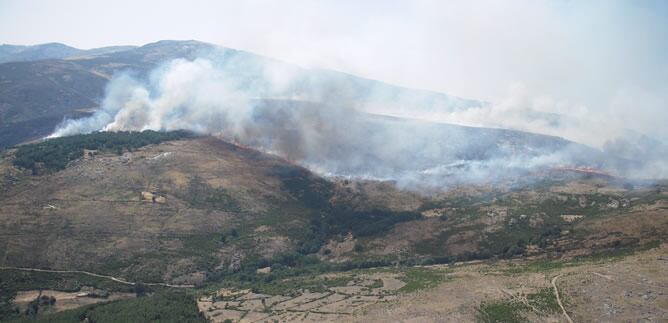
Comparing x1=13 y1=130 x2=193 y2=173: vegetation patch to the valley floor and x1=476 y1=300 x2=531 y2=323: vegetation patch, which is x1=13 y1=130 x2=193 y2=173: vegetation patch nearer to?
the valley floor

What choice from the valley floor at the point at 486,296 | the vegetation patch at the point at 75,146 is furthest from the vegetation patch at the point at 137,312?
the vegetation patch at the point at 75,146

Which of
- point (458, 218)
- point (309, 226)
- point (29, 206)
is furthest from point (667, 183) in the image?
point (29, 206)

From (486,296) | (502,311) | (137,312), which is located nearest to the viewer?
(502,311)

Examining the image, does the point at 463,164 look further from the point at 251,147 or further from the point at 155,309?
the point at 155,309

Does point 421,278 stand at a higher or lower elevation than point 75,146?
lower

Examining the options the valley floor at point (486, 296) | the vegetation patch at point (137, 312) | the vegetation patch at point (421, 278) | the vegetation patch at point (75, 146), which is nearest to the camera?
the valley floor at point (486, 296)

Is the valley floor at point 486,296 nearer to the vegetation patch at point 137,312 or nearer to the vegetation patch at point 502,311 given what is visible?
the vegetation patch at point 502,311

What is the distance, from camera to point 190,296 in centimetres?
10919

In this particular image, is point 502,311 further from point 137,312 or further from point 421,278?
point 137,312

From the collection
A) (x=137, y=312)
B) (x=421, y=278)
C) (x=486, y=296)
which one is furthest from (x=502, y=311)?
(x=137, y=312)

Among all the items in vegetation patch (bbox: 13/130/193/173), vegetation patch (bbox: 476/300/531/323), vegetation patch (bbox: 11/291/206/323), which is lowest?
vegetation patch (bbox: 11/291/206/323)

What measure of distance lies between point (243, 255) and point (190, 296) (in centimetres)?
2809

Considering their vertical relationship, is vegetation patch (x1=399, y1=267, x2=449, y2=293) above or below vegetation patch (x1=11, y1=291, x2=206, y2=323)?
above

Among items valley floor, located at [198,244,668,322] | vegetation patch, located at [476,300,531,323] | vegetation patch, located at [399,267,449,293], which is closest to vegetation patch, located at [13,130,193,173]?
valley floor, located at [198,244,668,322]
